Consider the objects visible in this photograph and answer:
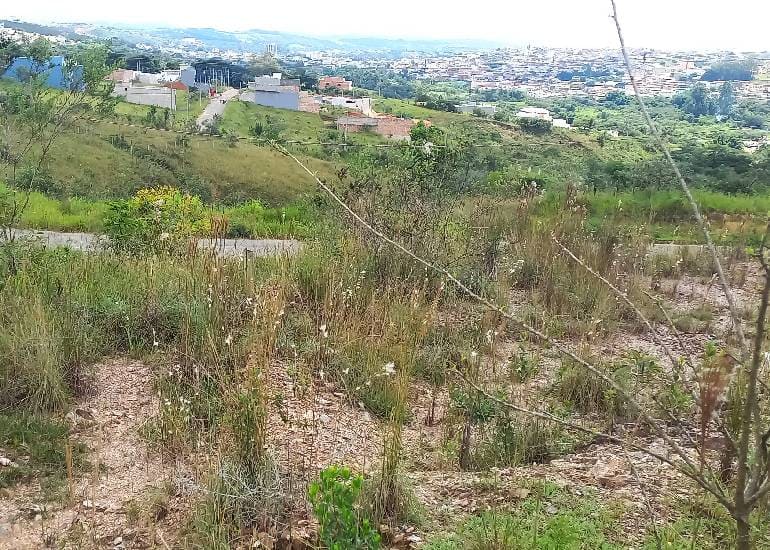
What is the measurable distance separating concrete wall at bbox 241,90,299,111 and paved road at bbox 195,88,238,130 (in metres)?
2.83

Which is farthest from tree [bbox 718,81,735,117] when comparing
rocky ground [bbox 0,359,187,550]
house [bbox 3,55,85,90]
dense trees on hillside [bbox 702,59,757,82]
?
rocky ground [bbox 0,359,187,550]

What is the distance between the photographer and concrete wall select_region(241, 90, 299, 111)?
5794 centimetres

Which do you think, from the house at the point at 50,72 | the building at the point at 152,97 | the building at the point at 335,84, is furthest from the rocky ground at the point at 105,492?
the building at the point at 335,84

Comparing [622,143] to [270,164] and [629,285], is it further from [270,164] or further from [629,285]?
[629,285]

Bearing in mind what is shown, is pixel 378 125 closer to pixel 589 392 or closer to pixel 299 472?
pixel 589 392

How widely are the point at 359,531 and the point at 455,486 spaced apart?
3.67ft

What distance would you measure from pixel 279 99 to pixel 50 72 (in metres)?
54.3

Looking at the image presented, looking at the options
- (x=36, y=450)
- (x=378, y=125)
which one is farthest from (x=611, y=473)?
(x=378, y=125)

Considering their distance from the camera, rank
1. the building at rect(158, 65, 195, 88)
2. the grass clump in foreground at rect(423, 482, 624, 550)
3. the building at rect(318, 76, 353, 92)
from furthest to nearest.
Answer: the building at rect(318, 76, 353, 92) → the building at rect(158, 65, 195, 88) → the grass clump in foreground at rect(423, 482, 624, 550)

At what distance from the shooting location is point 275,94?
193 ft

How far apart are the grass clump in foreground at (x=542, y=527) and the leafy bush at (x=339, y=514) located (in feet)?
2.07

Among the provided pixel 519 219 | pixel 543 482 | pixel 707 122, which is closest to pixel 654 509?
pixel 543 482

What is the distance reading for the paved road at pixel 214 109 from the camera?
47219mm

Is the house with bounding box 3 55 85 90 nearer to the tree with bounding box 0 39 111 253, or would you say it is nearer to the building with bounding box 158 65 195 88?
the tree with bounding box 0 39 111 253
